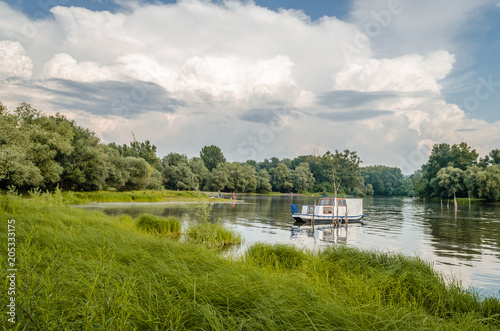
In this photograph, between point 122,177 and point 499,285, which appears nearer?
point 499,285

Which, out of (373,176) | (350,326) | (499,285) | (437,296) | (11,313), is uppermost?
(373,176)

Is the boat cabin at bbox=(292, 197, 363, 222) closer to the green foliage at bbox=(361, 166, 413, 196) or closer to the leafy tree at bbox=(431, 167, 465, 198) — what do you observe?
the leafy tree at bbox=(431, 167, 465, 198)

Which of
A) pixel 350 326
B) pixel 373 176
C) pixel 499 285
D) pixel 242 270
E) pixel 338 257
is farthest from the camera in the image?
pixel 373 176

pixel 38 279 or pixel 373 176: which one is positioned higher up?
pixel 373 176

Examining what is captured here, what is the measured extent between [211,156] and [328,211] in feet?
348

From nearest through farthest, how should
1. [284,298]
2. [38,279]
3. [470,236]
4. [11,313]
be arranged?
[11,313] → [38,279] → [284,298] → [470,236]

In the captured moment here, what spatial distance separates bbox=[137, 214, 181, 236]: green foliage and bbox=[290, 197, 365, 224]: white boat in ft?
53.0

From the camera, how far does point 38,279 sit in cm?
488

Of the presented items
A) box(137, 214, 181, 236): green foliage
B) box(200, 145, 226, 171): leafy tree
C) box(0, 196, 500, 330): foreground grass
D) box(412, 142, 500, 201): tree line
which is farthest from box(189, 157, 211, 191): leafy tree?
box(0, 196, 500, 330): foreground grass

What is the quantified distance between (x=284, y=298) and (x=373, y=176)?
174014 millimetres

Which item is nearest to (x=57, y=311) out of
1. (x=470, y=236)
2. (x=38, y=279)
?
(x=38, y=279)

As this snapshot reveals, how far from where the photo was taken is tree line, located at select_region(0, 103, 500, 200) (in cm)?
4345

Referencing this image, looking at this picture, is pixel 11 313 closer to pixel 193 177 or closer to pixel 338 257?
pixel 338 257

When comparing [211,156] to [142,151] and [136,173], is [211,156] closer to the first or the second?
[142,151]
